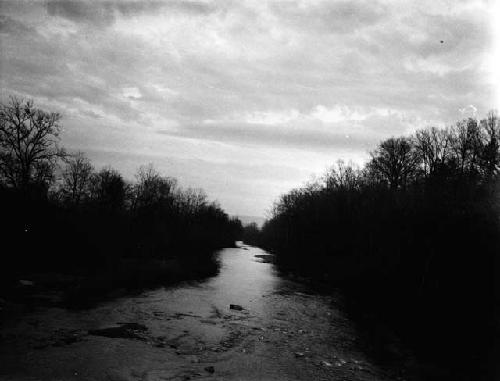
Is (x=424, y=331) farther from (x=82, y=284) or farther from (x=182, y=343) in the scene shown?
(x=82, y=284)

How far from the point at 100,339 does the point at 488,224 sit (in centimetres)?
2338

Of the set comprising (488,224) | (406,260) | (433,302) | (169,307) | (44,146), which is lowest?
→ (169,307)

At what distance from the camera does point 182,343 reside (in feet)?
50.3

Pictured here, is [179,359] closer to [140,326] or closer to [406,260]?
[140,326]

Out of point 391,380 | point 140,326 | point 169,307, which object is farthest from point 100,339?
point 391,380

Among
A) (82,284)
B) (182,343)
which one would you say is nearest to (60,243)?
(82,284)

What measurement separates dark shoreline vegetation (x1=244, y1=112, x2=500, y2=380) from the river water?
3.13 meters

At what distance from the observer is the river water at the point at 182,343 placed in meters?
11.9

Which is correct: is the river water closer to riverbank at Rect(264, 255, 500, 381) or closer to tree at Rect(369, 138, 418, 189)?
riverbank at Rect(264, 255, 500, 381)

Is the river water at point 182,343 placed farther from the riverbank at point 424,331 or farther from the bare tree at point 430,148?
the bare tree at point 430,148

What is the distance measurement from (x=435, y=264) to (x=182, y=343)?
65.4 ft

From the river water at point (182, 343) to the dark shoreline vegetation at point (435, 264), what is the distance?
10.3 feet

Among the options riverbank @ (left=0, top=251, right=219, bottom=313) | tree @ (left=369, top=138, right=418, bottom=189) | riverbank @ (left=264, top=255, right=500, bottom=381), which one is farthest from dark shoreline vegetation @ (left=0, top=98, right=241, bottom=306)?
tree @ (left=369, top=138, right=418, bottom=189)

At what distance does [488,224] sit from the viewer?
22.9 metres
